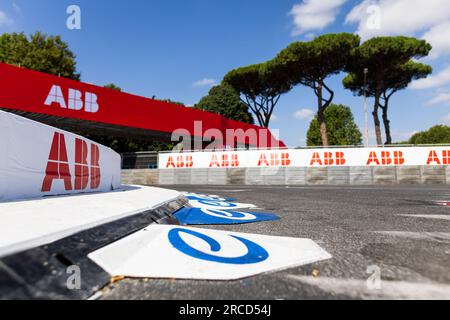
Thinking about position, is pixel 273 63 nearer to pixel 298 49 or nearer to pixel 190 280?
pixel 298 49

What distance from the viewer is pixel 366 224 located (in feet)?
10.0

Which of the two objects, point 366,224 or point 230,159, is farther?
point 230,159

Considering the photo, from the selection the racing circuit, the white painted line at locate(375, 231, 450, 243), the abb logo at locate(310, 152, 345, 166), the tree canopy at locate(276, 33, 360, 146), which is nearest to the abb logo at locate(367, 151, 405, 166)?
the abb logo at locate(310, 152, 345, 166)

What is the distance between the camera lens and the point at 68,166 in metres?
5.06

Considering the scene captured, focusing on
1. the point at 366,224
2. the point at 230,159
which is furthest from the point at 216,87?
the point at 366,224

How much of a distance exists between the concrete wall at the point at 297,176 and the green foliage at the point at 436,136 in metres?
74.0

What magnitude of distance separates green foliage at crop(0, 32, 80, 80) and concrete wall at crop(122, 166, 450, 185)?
10749mm

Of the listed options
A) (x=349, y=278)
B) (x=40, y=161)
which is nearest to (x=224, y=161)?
(x=40, y=161)

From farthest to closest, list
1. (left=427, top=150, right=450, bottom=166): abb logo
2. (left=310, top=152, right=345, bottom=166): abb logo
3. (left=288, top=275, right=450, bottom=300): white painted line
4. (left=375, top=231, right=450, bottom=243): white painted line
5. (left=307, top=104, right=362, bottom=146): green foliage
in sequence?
(left=307, top=104, right=362, bottom=146): green foliage < (left=310, top=152, right=345, bottom=166): abb logo < (left=427, top=150, right=450, bottom=166): abb logo < (left=375, top=231, right=450, bottom=243): white painted line < (left=288, top=275, right=450, bottom=300): white painted line

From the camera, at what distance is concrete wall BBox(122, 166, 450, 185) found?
1591 cm

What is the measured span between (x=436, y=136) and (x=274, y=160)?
84.6m

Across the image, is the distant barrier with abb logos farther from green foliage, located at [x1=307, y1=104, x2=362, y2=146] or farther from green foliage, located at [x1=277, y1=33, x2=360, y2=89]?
green foliage, located at [x1=307, y1=104, x2=362, y2=146]

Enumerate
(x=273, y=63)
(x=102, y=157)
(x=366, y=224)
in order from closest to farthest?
(x=366, y=224)
(x=102, y=157)
(x=273, y=63)
